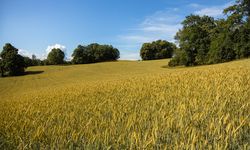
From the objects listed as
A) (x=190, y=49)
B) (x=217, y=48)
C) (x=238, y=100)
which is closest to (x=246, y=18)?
(x=217, y=48)

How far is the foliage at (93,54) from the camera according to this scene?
260 ft

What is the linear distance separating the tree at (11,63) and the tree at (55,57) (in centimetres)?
2780

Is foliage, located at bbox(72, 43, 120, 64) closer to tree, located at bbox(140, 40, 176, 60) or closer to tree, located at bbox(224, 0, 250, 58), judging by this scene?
tree, located at bbox(140, 40, 176, 60)

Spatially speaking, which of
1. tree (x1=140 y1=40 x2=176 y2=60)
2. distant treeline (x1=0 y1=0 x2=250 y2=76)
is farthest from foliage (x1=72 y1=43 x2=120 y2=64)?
distant treeline (x1=0 y1=0 x2=250 y2=76)

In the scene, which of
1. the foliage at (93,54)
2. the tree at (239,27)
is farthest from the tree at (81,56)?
the tree at (239,27)

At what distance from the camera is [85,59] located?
262 ft

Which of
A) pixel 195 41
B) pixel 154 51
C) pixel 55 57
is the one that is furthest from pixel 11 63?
pixel 154 51

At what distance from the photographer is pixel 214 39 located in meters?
44.2

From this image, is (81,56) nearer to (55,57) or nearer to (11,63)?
(55,57)

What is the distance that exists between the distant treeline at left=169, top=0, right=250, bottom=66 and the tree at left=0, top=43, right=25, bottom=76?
30533mm

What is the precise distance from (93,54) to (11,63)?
3213cm

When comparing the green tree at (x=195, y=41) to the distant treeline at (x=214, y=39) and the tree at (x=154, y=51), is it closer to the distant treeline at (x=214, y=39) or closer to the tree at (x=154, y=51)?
the distant treeline at (x=214, y=39)

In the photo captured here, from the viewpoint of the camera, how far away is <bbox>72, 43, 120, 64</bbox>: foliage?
3114 inches

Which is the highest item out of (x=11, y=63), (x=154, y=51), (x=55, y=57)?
(x=154, y=51)
